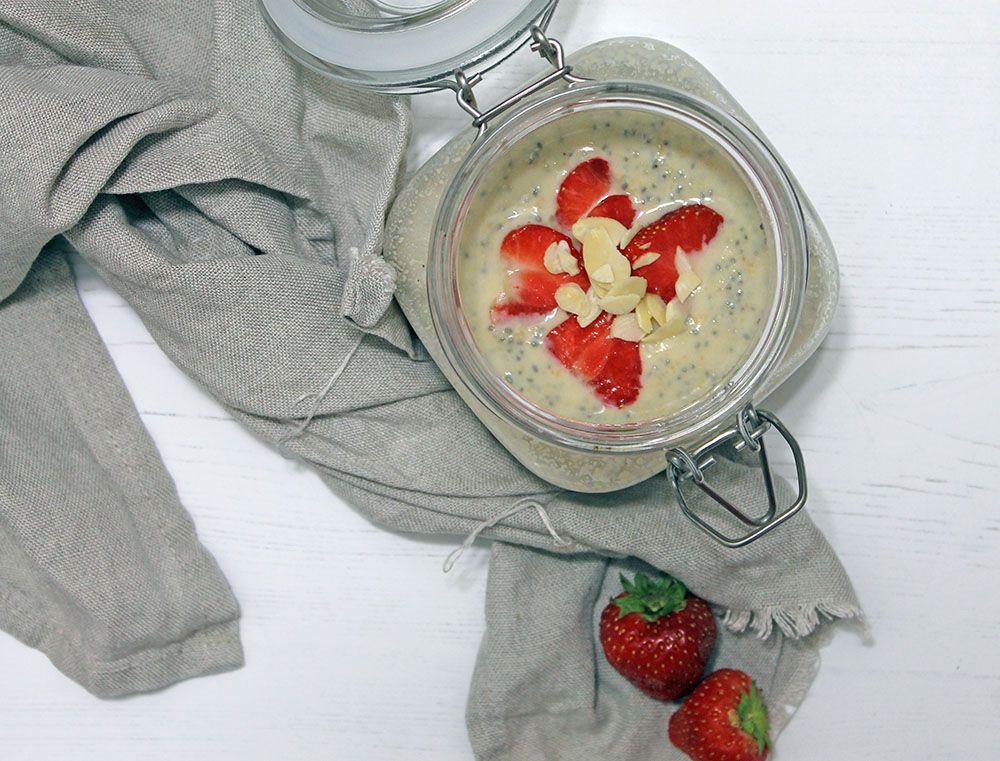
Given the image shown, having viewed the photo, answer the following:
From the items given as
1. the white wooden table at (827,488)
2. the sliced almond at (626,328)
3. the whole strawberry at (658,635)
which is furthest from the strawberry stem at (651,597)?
the sliced almond at (626,328)

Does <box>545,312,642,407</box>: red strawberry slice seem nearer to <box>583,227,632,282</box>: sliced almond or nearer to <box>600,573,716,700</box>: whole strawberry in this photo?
<box>583,227,632,282</box>: sliced almond

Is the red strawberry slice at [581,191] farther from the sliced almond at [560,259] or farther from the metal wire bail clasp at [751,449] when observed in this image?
the metal wire bail clasp at [751,449]

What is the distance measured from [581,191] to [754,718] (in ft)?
1.45

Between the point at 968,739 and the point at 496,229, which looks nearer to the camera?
the point at 496,229

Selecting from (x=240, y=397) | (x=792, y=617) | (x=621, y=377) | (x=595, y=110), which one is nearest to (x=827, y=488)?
(x=792, y=617)

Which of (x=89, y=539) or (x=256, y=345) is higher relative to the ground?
(x=256, y=345)

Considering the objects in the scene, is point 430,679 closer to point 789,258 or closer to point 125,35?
point 789,258

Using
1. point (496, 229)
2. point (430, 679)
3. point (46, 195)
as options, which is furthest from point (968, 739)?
point (46, 195)

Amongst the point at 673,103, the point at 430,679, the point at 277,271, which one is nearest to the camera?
the point at 673,103

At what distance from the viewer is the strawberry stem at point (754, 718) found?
87cm

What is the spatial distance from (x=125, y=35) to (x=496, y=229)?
1.08 ft

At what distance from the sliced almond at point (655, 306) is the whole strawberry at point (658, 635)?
0.79 feet

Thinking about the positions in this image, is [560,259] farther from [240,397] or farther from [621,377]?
[240,397]

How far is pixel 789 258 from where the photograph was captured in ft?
2.45
